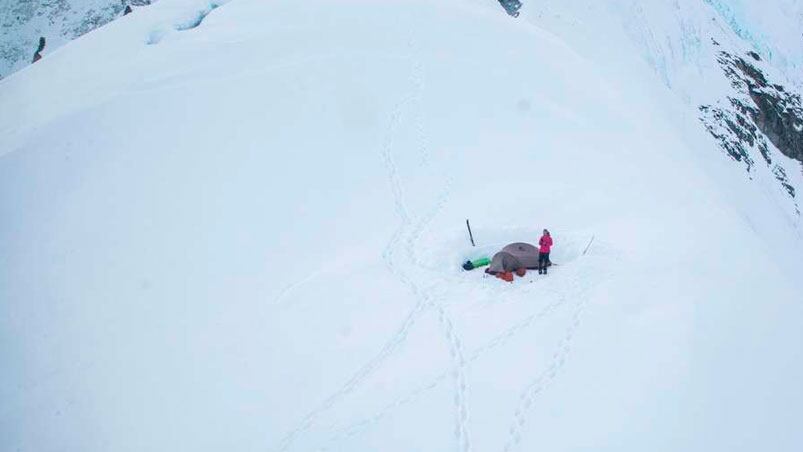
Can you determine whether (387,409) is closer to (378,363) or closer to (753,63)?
(378,363)

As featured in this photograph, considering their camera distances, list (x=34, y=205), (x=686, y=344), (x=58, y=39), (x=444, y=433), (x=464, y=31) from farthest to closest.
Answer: (x=58, y=39) → (x=464, y=31) → (x=34, y=205) → (x=686, y=344) → (x=444, y=433)

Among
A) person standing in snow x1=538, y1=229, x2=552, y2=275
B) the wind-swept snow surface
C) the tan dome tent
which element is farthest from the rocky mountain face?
person standing in snow x1=538, y1=229, x2=552, y2=275

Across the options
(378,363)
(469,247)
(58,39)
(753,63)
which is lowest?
(58,39)

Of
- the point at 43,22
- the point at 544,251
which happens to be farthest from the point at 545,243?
the point at 43,22

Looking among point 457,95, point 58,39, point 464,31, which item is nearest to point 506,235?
point 457,95

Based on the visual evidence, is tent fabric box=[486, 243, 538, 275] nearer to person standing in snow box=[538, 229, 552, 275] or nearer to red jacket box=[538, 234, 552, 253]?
person standing in snow box=[538, 229, 552, 275]

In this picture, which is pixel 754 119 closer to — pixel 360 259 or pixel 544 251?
pixel 544 251
